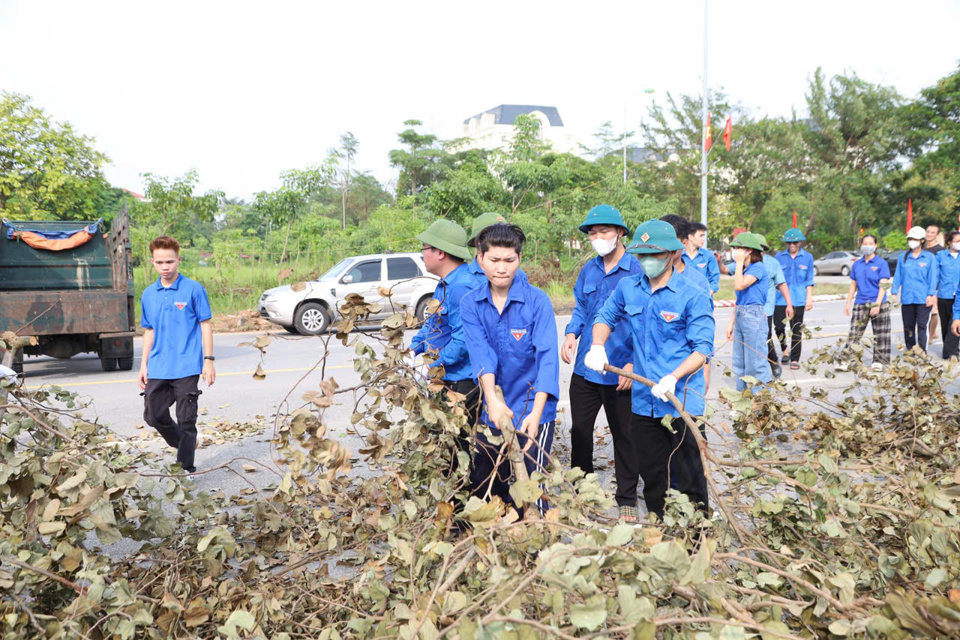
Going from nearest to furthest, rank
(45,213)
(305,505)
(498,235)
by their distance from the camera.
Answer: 1. (498,235)
2. (305,505)
3. (45,213)

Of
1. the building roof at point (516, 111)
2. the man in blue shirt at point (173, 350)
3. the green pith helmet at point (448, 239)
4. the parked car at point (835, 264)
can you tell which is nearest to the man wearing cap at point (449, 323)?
the green pith helmet at point (448, 239)

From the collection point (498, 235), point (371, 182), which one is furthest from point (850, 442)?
point (371, 182)

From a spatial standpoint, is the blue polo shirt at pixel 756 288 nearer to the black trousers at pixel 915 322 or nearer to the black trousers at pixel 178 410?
the black trousers at pixel 915 322

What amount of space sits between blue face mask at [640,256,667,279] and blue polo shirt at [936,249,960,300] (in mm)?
7071

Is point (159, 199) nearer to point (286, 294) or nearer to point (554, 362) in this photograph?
point (286, 294)

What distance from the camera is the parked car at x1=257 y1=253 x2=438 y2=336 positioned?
580 inches

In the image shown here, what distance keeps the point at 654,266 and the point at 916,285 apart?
6.89 metres

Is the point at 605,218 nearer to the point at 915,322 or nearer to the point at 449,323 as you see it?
the point at 449,323

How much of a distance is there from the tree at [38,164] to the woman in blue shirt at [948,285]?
14.9 meters

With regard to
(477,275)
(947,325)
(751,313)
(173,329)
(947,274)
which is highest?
(477,275)

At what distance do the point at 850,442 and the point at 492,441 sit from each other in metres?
3.33

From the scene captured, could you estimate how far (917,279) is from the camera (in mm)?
9000

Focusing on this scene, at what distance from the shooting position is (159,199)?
17703 mm

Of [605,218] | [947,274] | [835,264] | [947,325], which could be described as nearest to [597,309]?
[605,218]
